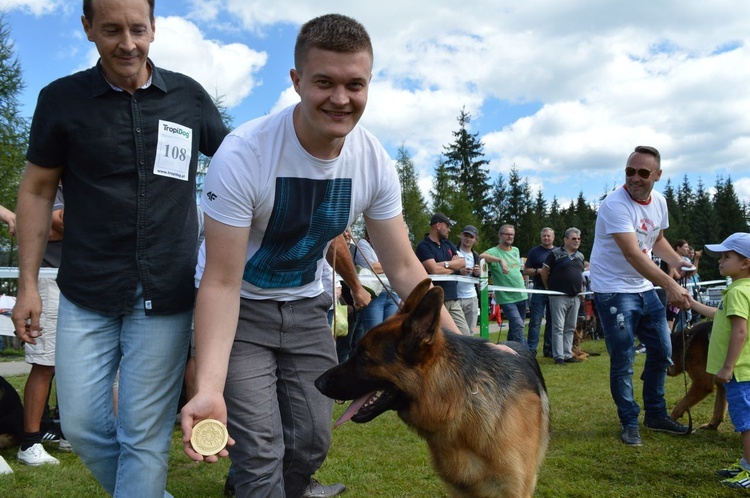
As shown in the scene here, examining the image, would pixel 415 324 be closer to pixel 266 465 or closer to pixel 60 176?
pixel 266 465

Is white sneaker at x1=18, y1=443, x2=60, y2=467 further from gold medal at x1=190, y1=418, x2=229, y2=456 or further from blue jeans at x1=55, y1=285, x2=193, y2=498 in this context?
gold medal at x1=190, y1=418, x2=229, y2=456

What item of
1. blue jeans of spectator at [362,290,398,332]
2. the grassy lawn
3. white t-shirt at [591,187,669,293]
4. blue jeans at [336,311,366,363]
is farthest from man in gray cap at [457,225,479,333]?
white t-shirt at [591,187,669,293]

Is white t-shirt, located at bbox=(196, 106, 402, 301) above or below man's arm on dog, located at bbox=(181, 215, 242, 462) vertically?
above

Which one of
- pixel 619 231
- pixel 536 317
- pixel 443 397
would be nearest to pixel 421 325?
pixel 443 397

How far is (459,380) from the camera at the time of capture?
2.77 metres

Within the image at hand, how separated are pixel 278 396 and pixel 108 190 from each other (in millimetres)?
1157

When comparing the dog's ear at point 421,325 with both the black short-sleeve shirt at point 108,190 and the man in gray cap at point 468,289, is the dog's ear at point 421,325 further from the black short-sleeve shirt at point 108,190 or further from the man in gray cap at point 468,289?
the man in gray cap at point 468,289

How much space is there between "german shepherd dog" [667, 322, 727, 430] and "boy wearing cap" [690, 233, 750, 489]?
115cm

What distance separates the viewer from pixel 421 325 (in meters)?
2.59

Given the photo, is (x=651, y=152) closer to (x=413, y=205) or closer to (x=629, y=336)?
(x=629, y=336)

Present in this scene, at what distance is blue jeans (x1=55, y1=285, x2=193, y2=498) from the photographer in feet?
7.77

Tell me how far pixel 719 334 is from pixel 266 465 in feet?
12.7

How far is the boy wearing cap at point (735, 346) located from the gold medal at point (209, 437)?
148 inches

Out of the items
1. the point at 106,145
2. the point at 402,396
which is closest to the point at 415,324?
the point at 402,396
